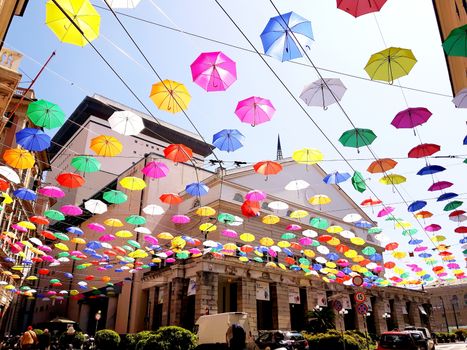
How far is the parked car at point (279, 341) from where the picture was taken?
18172mm

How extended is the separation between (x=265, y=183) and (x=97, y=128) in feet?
97.7

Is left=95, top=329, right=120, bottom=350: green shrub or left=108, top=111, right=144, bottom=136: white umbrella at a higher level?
left=108, top=111, right=144, bottom=136: white umbrella

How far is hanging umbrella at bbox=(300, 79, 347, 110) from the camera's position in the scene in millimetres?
10273

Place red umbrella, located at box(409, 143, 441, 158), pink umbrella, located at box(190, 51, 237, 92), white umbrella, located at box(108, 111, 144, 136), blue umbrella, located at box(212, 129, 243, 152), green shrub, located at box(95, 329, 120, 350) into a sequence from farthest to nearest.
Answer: green shrub, located at box(95, 329, 120, 350) < blue umbrella, located at box(212, 129, 243, 152) < red umbrella, located at box(409, 143, 441, 158) < white umbrella, located at box(108, 111, 144, 136) < pink umbrella, located at box(190, 51, 237, 92)

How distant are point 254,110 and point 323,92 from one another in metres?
2.13

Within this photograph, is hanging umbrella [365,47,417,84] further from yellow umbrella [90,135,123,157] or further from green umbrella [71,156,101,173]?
green umbrella [71,156,101,173]

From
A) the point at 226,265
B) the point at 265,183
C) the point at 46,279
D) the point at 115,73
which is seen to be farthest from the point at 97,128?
the point at 115,73

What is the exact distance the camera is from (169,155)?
501 inches

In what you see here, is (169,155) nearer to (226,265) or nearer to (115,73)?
(115,73)

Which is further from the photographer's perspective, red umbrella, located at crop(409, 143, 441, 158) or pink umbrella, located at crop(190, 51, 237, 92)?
red umbrella, located at crop(409, 143, 441, 158)

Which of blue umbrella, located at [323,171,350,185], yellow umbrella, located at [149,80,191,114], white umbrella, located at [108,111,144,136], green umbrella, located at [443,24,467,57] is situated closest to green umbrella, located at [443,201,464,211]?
blue umbrella, located at [323,171,350,185]

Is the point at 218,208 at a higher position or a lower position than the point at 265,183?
lower

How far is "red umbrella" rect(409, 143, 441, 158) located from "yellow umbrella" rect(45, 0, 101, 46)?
10.9m

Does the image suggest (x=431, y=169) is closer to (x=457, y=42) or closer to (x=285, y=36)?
(x=457, y=42)
